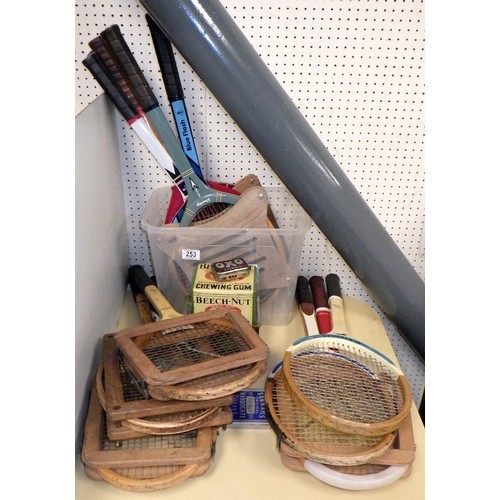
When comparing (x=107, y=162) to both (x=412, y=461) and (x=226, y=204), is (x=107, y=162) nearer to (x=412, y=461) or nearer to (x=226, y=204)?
(x=226, y=204)

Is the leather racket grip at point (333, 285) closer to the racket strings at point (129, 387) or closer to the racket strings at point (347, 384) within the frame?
the racket strings at point (347, 384)

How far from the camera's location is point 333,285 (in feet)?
3.86

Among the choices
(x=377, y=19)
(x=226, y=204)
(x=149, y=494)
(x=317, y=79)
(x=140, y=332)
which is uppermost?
Answer: (x=377, y=19)

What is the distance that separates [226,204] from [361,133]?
0.35 m

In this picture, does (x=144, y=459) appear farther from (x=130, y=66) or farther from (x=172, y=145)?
(x=130, y=66)

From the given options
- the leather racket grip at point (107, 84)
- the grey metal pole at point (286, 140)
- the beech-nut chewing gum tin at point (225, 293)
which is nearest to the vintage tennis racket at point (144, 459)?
the beech-nut chewing gum tin at point (225, 293)

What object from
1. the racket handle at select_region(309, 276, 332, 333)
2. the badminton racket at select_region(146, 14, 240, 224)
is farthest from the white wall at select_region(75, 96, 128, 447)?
the racket handle at select_region(309, 276, 332, 333)

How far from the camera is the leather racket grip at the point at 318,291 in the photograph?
1.11 metres

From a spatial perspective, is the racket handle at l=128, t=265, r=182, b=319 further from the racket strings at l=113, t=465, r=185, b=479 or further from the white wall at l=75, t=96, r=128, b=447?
the racket strings at l=113, t=465, r=185, b=479

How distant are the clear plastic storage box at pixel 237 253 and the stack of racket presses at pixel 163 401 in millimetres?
187

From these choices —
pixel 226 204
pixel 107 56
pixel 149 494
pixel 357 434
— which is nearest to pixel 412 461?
pixel 357 434

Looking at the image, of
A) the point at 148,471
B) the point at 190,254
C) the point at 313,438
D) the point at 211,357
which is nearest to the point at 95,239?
the point at 190,254

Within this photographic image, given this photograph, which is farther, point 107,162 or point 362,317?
point 362,317

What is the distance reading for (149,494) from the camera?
71 centimetres
